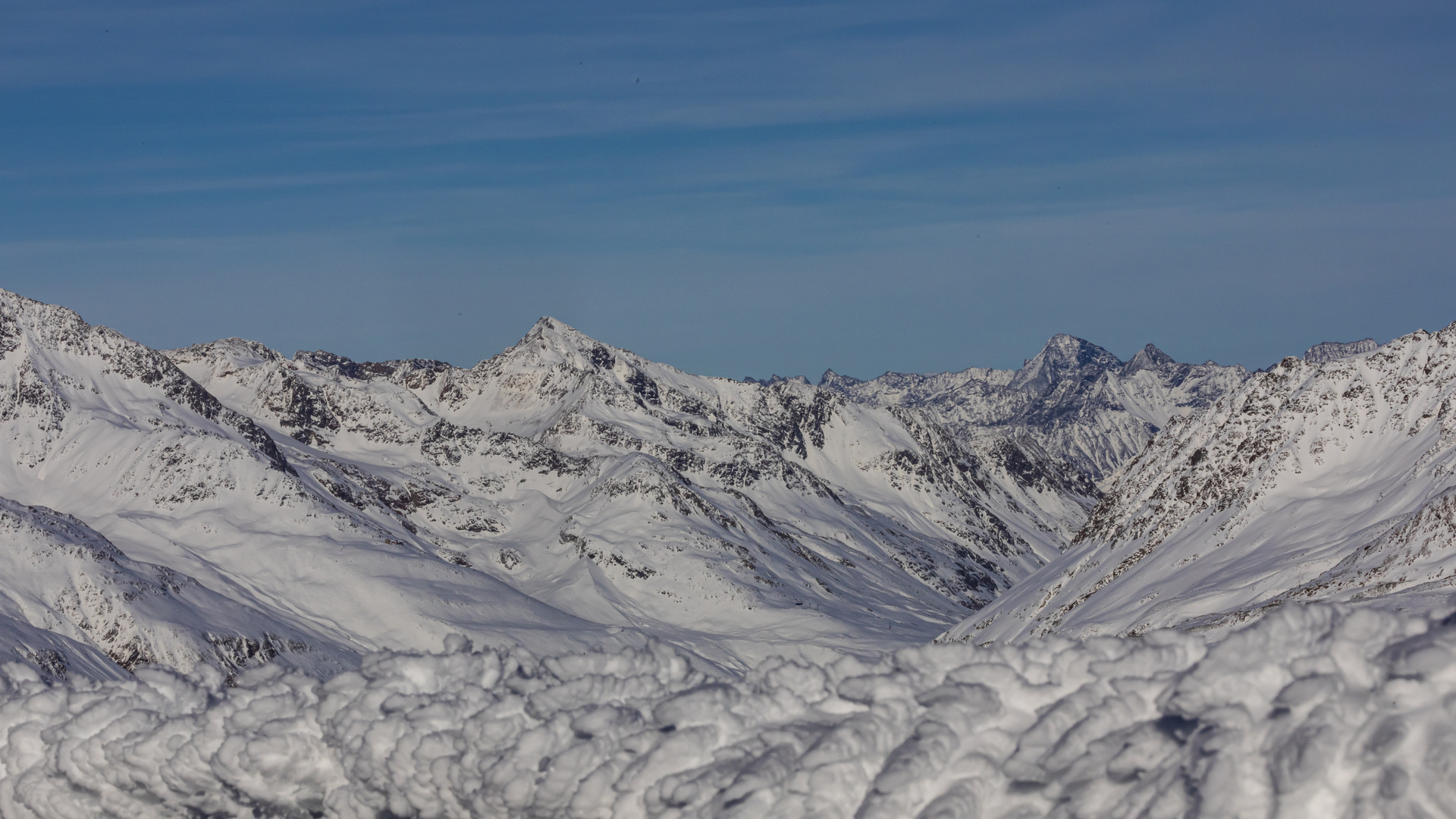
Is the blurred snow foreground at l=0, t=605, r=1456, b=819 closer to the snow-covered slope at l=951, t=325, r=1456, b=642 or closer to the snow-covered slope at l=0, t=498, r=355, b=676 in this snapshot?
the snow-covered slope at l=951, t=325, r=1456, b=642

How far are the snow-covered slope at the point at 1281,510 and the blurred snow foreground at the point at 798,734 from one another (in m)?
39.2

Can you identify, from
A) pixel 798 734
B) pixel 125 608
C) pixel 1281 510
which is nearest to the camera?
pixel 798 734

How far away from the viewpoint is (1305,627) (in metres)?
23.3

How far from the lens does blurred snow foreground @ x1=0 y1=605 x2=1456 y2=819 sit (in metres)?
21.5

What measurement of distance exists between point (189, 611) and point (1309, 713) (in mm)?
177693

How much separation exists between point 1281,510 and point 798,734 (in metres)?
77.2

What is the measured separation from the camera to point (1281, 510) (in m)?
97.1

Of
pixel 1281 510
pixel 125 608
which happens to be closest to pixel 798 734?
pixel 1281 510

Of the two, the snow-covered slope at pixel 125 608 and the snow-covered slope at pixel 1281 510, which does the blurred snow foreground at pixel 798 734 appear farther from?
the snow-covered slope at pixel 125 608

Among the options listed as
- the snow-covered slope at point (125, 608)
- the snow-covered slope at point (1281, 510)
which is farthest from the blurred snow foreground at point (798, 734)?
the snow-covered slope at point (125, 608)

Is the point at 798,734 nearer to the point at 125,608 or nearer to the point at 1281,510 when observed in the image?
the point at 1281,510

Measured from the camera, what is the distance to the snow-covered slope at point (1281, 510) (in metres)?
72.4

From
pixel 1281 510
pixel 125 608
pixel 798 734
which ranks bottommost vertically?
pixel 125 608

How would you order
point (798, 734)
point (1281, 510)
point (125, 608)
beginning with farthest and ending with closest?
point (125, 608), point (1281, 510), point (798, 734)
